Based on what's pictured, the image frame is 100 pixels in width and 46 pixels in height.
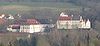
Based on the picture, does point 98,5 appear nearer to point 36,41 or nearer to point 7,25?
point 7,25

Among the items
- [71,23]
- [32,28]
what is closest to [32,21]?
[32,28]

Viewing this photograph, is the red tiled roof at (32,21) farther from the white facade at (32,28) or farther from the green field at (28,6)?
the green field at (28,6)

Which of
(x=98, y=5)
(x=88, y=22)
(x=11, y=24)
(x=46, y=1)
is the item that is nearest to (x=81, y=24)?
(x=88, y=22)

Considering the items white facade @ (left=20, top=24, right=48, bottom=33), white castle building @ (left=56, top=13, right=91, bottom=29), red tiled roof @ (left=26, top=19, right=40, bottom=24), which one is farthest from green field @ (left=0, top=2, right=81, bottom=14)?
white facade @ (left=20, top=24, right=48, bottom=33)

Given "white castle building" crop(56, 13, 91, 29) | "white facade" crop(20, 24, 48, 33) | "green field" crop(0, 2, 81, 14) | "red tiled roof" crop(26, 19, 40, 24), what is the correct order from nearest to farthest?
1. "white castle building" crop(56, 13, 91, 29)
2. "white facade" crop(20, 24, 48, 33)
3. "red tiled roof" crop(26, 19, 40, 24)
4. "green field" crop(0, 2, 81, 14)

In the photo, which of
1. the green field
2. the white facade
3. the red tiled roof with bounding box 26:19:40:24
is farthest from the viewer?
the green field

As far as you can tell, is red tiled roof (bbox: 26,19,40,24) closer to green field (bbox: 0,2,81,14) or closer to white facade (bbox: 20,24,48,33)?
white facade (bbox: 20,24,48,33)

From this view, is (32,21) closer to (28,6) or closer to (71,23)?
(71,23)
